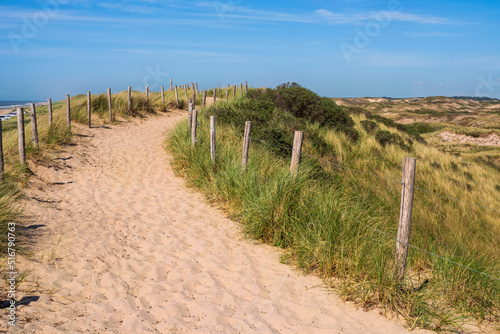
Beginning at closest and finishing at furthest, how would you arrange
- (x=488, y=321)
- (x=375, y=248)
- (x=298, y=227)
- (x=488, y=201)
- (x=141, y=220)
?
(x=488, y=321), (x=375, y=248), (x=298, y=227), (x=141, y=220), (x=488, y=201)

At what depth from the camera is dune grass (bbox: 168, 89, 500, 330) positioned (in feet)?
12.4

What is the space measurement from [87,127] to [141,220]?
9616 millimetres

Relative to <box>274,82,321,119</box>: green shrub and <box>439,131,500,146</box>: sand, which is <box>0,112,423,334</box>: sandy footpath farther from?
<box>439,131,500,146</box>: sand

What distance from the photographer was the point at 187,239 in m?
5.54

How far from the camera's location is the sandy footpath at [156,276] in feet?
11.1

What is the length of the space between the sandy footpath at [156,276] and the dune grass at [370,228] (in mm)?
282

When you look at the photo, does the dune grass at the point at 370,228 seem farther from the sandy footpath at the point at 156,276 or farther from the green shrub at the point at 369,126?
the green shrub at the point at 369,126

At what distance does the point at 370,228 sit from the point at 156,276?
2710mm

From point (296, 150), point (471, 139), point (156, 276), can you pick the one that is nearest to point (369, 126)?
point (471, 139)

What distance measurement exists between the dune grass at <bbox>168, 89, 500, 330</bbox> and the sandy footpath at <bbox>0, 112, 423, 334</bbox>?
0.28 metres

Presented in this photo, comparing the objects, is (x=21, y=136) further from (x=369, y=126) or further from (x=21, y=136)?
(x=369, y=126)

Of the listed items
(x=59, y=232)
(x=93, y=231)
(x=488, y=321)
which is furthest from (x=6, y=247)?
(x=488, y=321)

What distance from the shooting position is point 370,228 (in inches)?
181

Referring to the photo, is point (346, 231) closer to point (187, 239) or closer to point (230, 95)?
point (187, 239)
